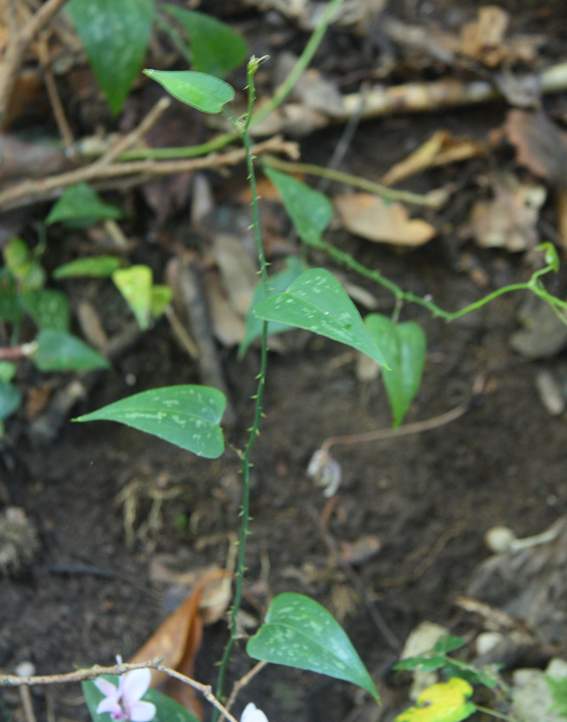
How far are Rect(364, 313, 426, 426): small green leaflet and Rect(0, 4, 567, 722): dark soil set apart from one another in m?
0.41

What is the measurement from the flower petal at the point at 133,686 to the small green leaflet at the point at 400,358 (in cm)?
47

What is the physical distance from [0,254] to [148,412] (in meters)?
0.90

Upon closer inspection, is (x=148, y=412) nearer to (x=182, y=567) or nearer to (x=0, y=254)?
(x=182, y=567)

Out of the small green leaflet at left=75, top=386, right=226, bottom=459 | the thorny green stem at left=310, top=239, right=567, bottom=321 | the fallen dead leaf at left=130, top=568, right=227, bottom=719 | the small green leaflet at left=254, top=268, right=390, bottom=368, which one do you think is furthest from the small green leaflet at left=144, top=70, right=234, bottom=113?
the fallen dead leaf at left=130, top=568, right=227, bottom=719

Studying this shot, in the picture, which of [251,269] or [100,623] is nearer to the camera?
[100,623]

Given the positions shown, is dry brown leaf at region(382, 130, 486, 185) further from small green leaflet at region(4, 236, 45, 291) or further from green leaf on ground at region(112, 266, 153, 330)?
small green leaflet at region(4, 236, 45, 291)

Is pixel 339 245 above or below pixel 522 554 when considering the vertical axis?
above

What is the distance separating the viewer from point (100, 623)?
1398 mm

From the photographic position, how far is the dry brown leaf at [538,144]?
1.74 meters

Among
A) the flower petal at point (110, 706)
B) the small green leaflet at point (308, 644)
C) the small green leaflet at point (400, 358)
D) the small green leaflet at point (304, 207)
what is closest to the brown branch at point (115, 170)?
the small green leaflet at point (304, 207)

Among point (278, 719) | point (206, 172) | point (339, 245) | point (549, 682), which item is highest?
point (206, 172)

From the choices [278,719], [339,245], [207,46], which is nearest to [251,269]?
[339,245]

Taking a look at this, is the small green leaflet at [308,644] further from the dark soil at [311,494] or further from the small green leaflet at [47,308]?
the small green leaflet at [47,308]

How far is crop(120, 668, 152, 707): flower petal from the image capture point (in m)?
0.96
